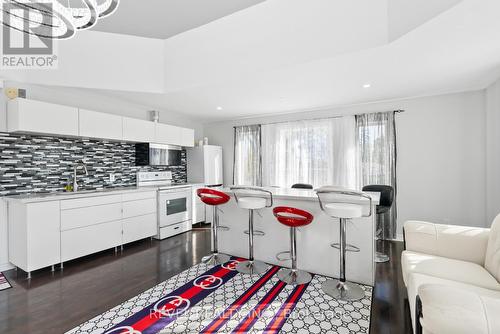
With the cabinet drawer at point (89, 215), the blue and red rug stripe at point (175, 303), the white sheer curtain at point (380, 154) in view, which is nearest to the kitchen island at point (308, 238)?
the blue and red rug stripe at point (175, 303)

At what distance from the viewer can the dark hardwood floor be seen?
2041 mm

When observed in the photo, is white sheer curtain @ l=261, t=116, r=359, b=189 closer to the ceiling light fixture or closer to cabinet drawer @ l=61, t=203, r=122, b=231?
cabinet drawer @ l=61, t=203, r=122, b=231

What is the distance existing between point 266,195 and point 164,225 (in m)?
2.32

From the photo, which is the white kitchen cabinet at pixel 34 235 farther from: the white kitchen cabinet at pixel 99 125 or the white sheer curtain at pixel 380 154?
the white sheer curtain at pixel 380 154

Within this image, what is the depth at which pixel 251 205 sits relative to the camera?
2.88 m

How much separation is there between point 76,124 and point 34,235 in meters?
1.51

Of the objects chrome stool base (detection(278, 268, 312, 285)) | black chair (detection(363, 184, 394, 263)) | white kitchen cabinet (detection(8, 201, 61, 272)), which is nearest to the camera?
chrome stool base (detection(278, 268, 312, 285))

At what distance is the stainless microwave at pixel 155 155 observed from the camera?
4602mm

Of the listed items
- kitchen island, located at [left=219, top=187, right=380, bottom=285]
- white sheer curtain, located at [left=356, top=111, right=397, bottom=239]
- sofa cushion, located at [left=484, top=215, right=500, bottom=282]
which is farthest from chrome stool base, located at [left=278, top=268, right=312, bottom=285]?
white sheer curtain, located at [left=356, top=111, right=397, bottom=239]

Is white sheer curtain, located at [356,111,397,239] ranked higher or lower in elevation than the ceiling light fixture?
lower

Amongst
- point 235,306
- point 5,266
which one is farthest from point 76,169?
point 235,306

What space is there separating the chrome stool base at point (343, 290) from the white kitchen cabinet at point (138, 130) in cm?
366

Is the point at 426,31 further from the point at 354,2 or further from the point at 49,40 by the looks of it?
the point at 49,40

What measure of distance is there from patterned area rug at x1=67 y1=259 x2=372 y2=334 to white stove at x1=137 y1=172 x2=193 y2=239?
1771 mm
